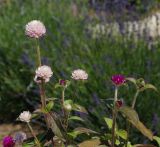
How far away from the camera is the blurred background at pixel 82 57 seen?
3.85 m

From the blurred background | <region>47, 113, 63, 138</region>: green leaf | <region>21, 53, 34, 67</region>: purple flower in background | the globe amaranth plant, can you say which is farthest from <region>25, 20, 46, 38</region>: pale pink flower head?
<region>21, 53, 34, 67</region>: purple flower in background

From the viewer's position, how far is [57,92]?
13.7ft

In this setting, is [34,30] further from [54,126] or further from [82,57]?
[82,57]

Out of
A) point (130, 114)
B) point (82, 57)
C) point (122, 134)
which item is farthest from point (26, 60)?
point (130, 114)

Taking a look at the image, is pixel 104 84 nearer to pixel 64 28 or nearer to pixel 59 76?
pixel 59 76

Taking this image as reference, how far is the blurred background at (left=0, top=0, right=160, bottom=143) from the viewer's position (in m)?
3.85

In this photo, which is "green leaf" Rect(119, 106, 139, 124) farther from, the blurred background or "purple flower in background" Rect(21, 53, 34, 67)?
"purple flower in background" Rect(21, 53, 34, 67)

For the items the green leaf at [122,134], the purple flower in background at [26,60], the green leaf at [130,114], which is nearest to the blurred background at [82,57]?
the purple flower in background at [26,60]

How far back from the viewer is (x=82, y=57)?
14.7 ft

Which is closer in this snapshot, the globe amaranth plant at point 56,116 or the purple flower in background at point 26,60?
the globe amaranth plant at point 56,116

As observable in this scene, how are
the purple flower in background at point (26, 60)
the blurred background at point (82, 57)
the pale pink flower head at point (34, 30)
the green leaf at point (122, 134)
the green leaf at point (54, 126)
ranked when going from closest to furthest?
1. the green leaf at point (54, 126)
2. the pale pink flower head at point (34, 30)
3. the green leaf at point (122, 134)
4. the blurred background at point (82, 57)
5. the purple flower in background at point (26, 60)

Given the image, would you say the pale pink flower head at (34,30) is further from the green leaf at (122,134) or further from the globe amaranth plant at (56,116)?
the green leaf at (122,134)

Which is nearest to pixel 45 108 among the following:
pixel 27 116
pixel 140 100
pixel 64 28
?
pixel 27 116

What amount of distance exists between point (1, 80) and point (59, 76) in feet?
2.71
